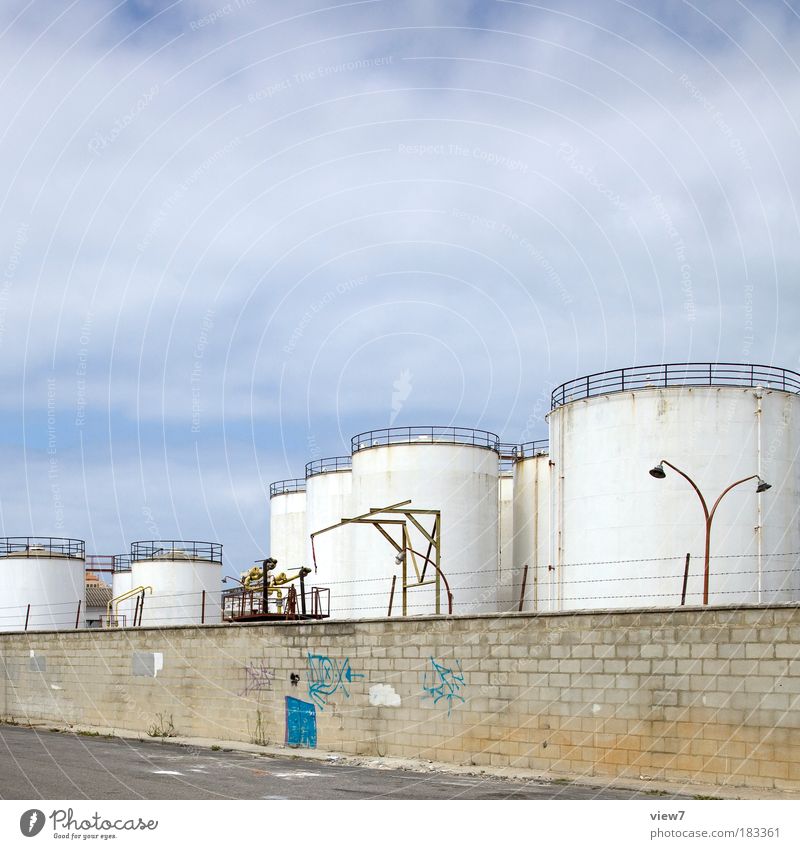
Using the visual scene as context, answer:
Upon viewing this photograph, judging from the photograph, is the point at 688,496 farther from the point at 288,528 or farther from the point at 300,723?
the point at 288,528

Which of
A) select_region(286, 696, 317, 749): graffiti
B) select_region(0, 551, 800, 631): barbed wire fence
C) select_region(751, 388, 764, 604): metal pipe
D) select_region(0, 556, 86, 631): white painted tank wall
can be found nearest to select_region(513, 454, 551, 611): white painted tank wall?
select_region(0, 551, 800, 631): barbed wire fence

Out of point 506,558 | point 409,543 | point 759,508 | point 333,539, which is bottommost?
point 506,558

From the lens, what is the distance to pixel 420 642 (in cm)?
2233

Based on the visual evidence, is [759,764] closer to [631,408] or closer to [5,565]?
[631,408]

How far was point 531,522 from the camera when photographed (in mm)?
33062

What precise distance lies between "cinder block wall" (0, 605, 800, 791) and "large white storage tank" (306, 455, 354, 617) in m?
6.50

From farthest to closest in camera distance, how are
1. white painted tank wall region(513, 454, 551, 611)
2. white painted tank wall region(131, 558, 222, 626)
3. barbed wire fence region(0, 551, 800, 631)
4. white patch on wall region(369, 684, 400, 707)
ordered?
1. white painted tank wall region(131, 558, 222, 626)
2. white painted tank wall region(513, 454, 551, 611)
3. barbed wire fence region(0, 551, 800, 631)
4. white patch on wall region(369, 684, 400, 707)

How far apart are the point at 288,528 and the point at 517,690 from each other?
30972mm

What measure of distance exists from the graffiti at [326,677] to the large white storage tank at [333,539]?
27.2 feet

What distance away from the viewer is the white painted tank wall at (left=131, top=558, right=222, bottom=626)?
155 ft

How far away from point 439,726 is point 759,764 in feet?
22.0

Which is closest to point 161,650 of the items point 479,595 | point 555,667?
point 479,595

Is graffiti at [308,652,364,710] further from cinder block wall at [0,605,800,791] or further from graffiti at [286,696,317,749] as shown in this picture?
graffiti at [286,696,317,749]

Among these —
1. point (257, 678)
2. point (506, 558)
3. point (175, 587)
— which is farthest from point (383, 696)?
point (175, 587)
